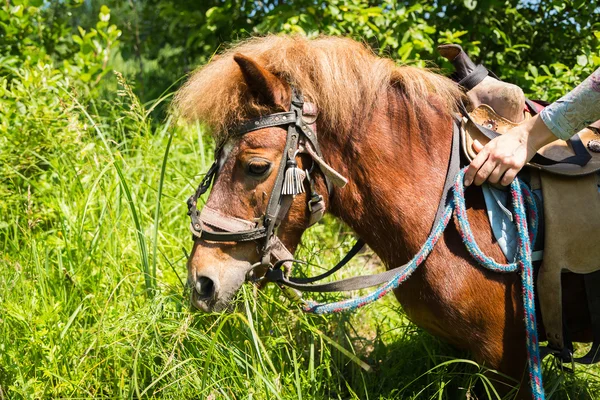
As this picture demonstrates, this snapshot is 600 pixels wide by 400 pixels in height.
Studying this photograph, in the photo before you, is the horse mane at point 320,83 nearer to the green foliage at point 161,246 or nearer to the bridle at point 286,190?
the bridle at point 286,190

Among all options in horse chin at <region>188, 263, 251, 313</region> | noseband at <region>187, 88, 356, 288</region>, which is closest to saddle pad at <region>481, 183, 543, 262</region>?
noseband at <region>187, 88, 356, 288</region>

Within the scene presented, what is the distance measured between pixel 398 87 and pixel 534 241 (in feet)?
2.54

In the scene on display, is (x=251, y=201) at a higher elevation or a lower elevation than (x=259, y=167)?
lower

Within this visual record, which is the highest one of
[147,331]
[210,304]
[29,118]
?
[29,118]

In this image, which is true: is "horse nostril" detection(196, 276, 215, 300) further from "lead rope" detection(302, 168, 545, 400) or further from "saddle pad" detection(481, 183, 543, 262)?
"saddle pad" detection(481, 183, 543, 262)

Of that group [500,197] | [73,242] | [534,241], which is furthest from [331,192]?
[73,242]

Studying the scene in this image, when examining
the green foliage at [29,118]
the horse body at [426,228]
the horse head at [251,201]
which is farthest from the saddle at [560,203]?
the green foliage at [29,118]

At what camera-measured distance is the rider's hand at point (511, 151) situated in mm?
1986

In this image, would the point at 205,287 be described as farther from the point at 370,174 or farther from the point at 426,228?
the point at 426,228

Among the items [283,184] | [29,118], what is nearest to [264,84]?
[283,184]

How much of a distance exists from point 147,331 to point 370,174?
1220 millimetres

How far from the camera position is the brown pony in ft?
6.84

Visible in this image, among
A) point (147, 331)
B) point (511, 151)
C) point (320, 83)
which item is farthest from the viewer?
point (147, 331)

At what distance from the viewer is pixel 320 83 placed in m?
2.10
